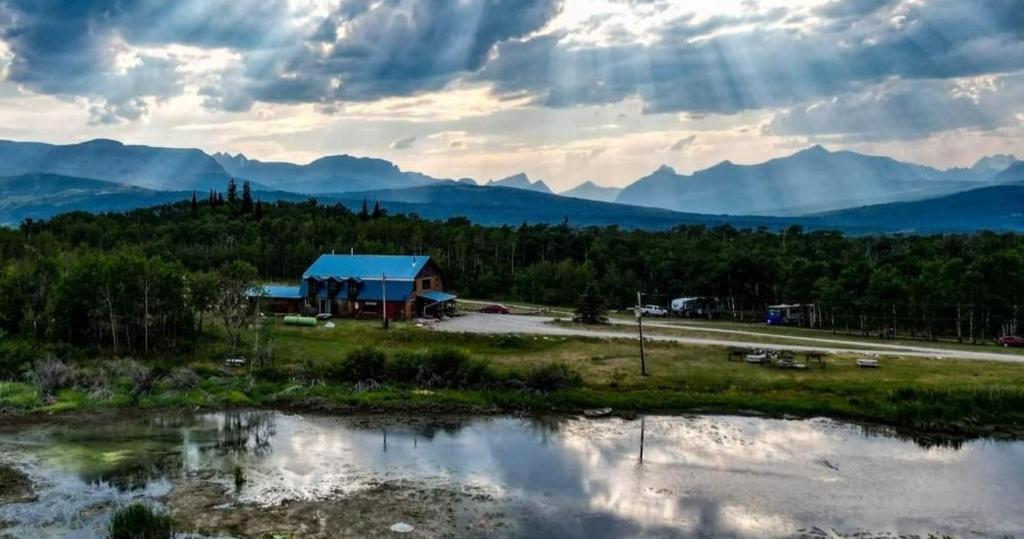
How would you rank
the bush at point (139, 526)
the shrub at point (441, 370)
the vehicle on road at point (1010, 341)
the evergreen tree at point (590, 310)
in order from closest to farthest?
the bush at point (139, 526)
the shrub at point (441, 370)
the vehicle on road at point (1010, 341)
the evergreen tree at point (590, 310)

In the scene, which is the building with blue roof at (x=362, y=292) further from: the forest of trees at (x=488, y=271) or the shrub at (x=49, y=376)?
the shrub at (x=49, y=376)

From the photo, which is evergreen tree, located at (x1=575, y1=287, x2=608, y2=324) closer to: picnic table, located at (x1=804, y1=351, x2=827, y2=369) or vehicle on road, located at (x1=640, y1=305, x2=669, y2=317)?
vehicle on road, located at (x1=640, y1=305, x2=669, y2=317)

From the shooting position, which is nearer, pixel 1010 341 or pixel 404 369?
pixel 404 369

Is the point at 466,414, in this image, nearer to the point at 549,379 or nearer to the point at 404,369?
the point at 549,379

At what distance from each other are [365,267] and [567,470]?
41514 mm

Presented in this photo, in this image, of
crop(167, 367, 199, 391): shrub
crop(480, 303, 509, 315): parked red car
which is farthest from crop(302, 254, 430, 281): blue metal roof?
crop(167, 367, 199, 391): shrub

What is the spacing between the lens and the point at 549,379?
3681 cm

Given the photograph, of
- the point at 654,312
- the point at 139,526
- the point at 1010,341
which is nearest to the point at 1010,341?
the point at 1010,341

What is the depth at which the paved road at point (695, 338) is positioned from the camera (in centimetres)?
4478

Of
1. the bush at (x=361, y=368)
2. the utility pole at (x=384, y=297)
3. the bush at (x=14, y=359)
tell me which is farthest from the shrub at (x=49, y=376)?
the utility pole at (x=384, y=297)

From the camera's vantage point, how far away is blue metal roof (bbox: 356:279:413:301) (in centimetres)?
6141

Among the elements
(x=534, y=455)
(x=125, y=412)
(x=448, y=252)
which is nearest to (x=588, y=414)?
(x=534, y=455)

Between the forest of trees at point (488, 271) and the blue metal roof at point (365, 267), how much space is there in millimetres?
6973

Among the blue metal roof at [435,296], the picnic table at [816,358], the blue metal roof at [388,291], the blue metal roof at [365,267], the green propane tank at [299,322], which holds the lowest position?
the picnic table at [816,358]
